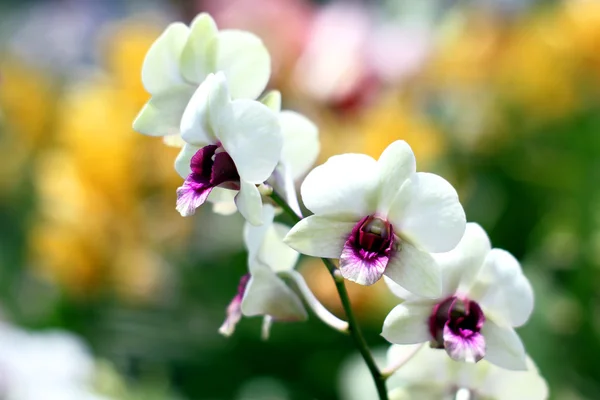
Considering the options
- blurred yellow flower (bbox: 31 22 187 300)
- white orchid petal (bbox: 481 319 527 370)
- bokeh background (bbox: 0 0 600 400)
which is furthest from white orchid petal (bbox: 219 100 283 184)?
blurred yellow flower (bbox: 31 22 187 300)

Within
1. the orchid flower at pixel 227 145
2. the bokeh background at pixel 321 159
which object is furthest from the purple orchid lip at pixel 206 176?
the bokeh background at pixel 321 159

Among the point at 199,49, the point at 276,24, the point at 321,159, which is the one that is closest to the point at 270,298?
the point at 199,49

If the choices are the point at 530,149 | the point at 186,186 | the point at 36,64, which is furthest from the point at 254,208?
the point at 36,64

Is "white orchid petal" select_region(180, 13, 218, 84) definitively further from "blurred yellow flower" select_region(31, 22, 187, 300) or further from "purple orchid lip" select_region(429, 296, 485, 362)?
"blurred yellow flower" select_region(31, 22, 187, 300)

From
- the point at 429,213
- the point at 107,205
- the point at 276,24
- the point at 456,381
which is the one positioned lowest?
the point at 107,205

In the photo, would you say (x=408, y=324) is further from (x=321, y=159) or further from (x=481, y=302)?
(x=321, y=159)

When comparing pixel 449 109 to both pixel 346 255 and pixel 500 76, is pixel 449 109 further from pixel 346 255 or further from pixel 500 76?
pixel 346 255
